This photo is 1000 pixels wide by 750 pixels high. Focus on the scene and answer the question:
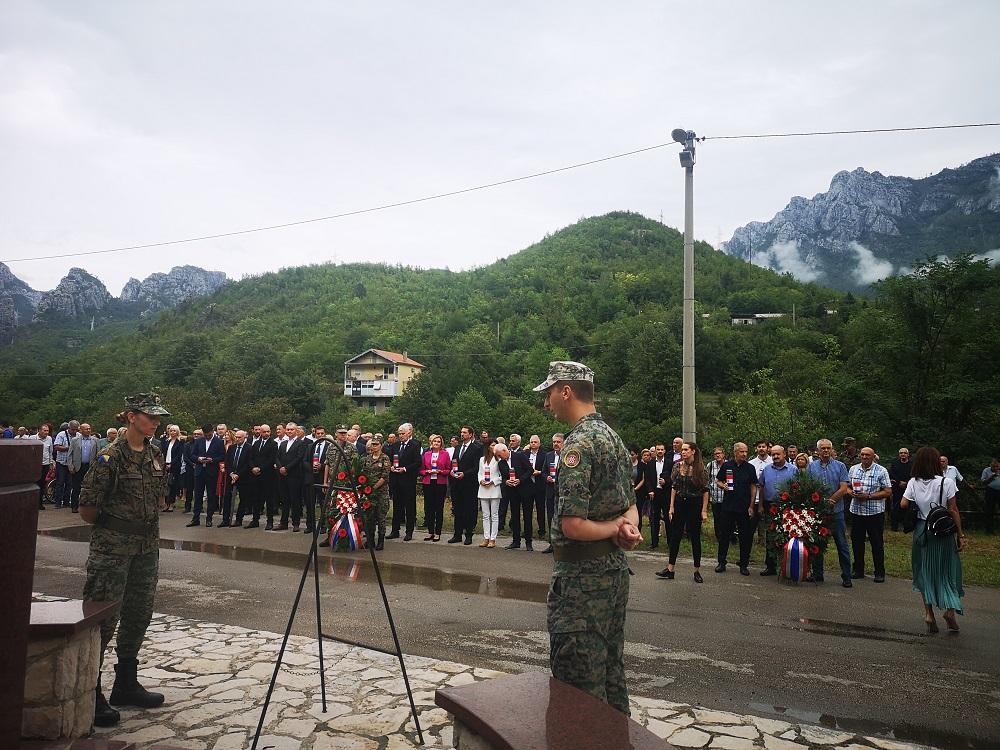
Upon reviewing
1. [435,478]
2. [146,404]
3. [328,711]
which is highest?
[146,404]

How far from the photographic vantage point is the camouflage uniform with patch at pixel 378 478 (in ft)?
39.0

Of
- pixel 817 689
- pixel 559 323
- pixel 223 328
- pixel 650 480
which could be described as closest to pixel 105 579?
pixel 817 689

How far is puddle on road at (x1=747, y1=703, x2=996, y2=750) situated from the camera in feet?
14.8

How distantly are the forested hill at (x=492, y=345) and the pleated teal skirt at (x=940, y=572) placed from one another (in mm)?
17750

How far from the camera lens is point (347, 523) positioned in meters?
12.2

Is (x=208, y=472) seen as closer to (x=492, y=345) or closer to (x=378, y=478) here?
(x=378, y=478)

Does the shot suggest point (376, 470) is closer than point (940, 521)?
No

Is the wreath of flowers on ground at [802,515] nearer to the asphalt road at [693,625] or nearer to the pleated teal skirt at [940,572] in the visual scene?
the asphalt road at [693,625]

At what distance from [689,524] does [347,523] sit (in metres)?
6.07

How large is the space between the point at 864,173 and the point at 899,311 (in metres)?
167

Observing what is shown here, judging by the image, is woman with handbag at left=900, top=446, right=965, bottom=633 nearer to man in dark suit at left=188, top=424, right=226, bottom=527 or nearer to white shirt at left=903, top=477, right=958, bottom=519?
white shirt at left=903, top=477, right=958, bottom=519

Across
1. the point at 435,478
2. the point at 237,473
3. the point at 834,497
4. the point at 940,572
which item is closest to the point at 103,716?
the point at 940,572

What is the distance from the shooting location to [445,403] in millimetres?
66312

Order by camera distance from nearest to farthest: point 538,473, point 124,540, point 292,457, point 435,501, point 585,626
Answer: point 585,626
point 124,540
point 538,473
point 435,501
point 292,457
